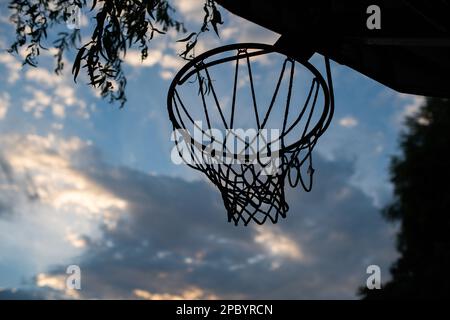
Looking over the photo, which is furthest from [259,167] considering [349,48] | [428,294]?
[428,294]

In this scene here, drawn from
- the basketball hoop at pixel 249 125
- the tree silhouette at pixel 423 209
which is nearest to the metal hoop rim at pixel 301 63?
the basketball hoop at pixel 249 125

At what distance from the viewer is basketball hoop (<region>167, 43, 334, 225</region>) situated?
326 cm

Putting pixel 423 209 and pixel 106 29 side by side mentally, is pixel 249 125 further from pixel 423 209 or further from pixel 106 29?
pixel 423 209

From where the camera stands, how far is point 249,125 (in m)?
3.35

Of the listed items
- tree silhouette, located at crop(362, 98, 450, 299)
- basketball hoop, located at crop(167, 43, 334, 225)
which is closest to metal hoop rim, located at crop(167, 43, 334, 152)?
basketball hoop, located at crop(167, 43, 334, 225)

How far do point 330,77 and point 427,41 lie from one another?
0.64 m

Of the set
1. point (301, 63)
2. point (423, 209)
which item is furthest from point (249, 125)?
point (423, 209)

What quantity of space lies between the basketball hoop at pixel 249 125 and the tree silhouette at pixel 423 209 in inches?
413

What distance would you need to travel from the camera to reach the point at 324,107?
329 cm

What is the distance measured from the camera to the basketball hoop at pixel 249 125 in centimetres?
326

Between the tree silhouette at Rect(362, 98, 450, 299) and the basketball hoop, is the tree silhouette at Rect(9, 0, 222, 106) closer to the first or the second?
the basketball hoop

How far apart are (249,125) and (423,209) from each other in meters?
12.1

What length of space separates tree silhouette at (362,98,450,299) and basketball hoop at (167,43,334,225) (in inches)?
413
